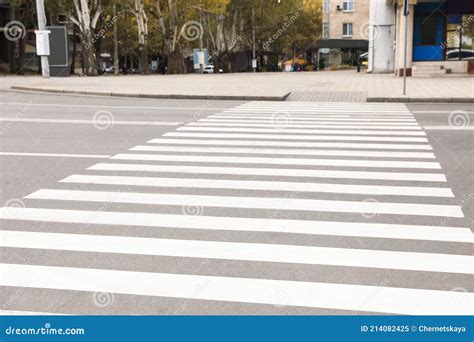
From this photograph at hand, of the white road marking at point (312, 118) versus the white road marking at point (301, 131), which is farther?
the white road marking at point (312, 118)

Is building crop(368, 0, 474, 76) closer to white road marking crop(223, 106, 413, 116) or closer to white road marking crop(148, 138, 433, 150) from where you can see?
white road marking crop(223, 106, 413, 116)

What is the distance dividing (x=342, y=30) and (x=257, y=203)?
69975 mm

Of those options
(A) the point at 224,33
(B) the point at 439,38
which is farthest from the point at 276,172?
(A) the point at 224,33

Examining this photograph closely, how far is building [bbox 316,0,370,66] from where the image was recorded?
72438 millimetres

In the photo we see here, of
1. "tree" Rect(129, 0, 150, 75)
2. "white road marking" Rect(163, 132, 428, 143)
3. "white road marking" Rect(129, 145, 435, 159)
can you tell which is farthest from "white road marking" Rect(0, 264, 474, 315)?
"tree" Rect(129, 0, 150, 75)

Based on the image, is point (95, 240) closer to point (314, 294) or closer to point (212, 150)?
point (314, 294)

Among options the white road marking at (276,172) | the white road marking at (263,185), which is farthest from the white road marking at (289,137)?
the white road marking at (263,185)

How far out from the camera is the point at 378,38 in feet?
137

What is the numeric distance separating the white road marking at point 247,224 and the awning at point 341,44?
68.0 metres

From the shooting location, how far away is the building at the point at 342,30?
7244cm

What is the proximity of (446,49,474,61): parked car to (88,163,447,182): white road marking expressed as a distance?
1053 inches
